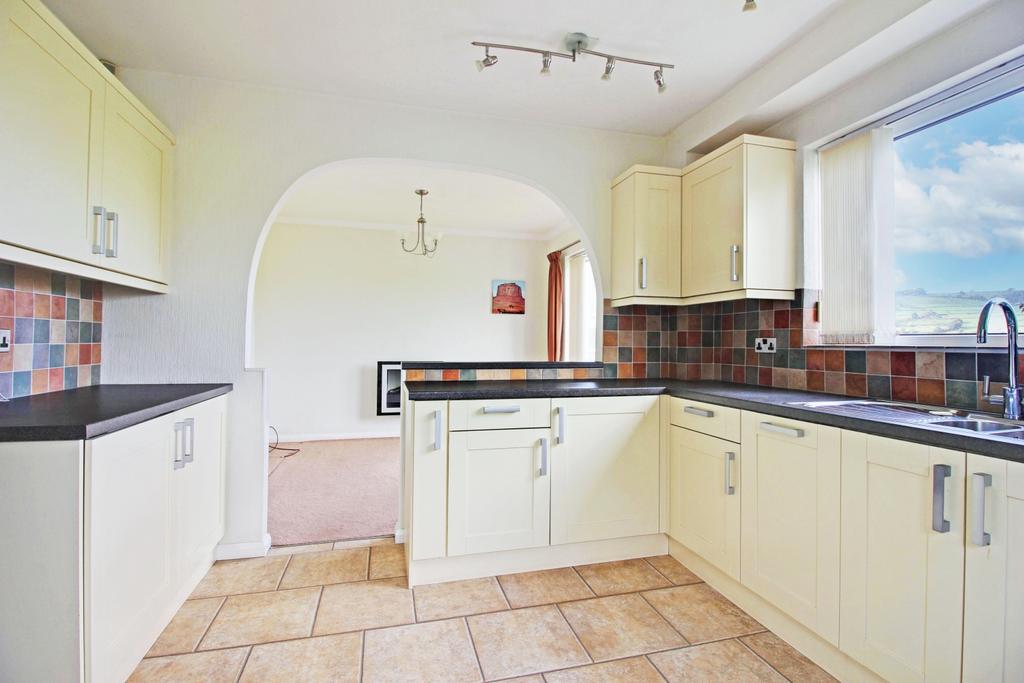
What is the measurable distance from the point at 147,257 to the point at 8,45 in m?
0.93

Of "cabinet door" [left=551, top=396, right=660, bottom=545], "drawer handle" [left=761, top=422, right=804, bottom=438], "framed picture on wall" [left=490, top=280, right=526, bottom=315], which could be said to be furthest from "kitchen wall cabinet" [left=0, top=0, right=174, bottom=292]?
"framed picture on wall" [left=490, top=280, right=526, bottom=315]

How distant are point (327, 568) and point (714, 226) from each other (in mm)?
2595

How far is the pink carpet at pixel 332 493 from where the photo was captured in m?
2.82

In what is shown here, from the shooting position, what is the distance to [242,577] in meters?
2.24

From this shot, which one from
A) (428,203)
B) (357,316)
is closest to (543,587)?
(428,203)

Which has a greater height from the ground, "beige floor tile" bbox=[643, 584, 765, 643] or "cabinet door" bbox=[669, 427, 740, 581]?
"cabinet door" bbox=[669, 427, 740, 581]

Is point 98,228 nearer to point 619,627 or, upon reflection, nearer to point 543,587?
point 543,587

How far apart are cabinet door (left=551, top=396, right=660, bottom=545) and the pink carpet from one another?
1.14 metres

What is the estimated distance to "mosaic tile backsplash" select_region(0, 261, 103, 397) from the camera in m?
1.81

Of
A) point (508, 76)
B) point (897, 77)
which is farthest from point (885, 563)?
point (508, 76)

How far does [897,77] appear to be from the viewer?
1970 millimetres

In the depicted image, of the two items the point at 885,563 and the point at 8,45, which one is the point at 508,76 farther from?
the point at 885,563

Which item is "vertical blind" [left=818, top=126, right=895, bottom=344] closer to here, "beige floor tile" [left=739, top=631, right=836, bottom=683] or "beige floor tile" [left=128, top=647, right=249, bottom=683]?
"beige floor tile" [left=739, top=631, right=836, bottom=683]

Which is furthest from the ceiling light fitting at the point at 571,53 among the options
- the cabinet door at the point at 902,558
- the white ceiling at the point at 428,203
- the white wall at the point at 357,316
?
the white wall at the point at 357,316
